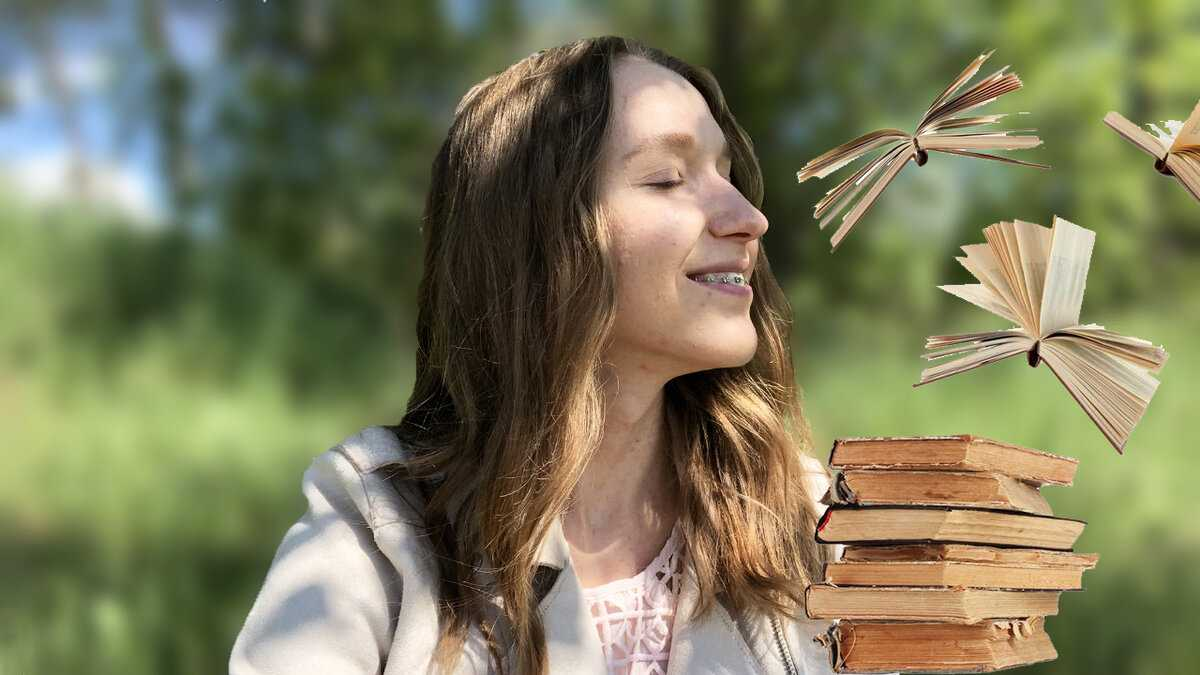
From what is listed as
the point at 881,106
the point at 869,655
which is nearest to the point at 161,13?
the point at 881,106

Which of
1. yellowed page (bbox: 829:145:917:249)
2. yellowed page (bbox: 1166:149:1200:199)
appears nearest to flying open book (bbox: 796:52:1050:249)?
yellowed page (bbox: 829:145:917:249)

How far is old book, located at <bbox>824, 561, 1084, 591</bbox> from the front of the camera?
112 centimetres

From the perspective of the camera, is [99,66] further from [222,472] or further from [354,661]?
[354,661]

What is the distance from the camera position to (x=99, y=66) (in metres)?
3.64

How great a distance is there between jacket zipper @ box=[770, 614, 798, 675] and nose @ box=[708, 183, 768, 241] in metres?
0.60

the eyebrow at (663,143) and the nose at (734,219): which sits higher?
the eyebrow at (663,143)

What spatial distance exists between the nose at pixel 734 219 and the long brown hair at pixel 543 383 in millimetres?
169

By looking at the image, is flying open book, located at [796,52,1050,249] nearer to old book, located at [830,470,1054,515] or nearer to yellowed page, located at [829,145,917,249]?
yellowed page, located at [829,145,917,249]

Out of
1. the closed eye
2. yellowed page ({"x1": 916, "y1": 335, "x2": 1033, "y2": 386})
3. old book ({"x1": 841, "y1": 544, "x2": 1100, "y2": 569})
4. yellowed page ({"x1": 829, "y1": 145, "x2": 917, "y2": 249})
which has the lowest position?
old book ({"x1": 841, "y1": 544, "x2": 1100, "y2": 569})

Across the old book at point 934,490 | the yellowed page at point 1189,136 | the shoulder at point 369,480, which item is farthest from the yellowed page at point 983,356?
the shoulder at point 369,480

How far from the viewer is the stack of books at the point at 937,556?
1.13 m

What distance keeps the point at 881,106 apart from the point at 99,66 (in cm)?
248

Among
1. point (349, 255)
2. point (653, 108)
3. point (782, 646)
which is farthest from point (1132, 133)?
point (349, 255)

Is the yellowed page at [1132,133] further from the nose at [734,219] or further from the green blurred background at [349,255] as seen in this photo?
the green blurred background at [349,255]
